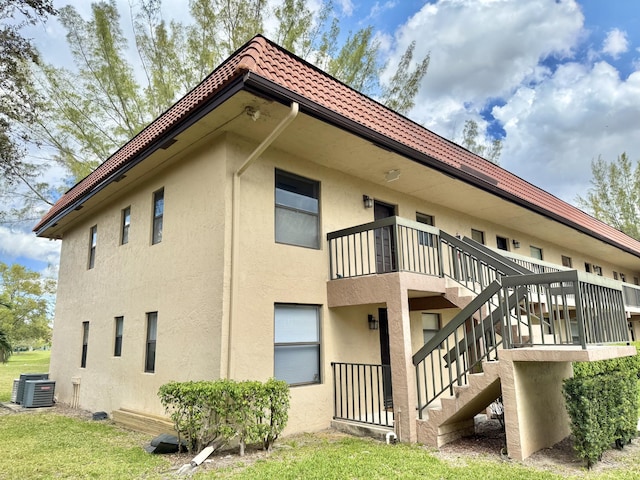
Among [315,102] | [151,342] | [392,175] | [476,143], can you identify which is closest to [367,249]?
[392,175]

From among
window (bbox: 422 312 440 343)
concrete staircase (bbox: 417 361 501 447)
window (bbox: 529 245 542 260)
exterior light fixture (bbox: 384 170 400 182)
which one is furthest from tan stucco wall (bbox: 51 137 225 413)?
window (bbox: 529 245 542 260)

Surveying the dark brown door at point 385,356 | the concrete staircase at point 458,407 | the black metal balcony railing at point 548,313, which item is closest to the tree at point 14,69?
the dark brown door at point 385,356

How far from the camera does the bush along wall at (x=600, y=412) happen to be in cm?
540

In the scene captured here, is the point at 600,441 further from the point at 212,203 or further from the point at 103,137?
the point at 103,137

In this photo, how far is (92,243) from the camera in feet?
39.9

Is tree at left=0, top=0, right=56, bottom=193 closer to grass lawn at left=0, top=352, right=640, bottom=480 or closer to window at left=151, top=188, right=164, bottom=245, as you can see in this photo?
window at left=151, top=188, right=164, bottom=245

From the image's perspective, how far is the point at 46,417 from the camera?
964 cm

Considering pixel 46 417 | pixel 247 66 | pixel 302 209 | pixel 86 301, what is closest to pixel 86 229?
pixel 86 301

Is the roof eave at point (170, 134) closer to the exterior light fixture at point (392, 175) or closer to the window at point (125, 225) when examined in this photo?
the window at point (125, 225)

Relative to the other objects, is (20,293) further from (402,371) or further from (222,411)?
(402,371)

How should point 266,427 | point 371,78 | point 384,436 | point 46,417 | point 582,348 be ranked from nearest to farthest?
point 582,348, point 266,427, point 384,436, point 46,417, point 371,78

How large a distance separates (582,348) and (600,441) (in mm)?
1436

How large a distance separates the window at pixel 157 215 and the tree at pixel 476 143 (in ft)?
65.5

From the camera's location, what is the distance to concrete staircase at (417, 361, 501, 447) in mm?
5848
